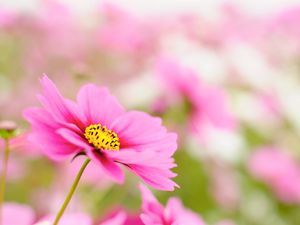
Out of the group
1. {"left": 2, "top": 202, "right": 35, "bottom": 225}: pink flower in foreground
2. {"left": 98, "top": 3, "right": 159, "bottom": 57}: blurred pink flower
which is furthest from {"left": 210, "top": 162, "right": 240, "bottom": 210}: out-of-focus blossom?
{"left": 2, "top": 202, "right": 35, "bottom": 225}: pink flower in foreground

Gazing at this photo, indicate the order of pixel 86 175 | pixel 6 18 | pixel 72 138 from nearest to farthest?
1. pixel 72 138
2. pixel 86 175
3. pixel 6 18

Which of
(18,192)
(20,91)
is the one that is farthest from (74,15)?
(18,192)

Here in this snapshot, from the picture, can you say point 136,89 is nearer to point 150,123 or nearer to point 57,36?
point 57,36

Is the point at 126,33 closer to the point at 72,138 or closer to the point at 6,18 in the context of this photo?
the point at 6,18

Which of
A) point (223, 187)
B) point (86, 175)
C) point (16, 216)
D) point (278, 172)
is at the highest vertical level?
→ point (278, 172)

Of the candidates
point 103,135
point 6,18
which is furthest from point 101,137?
point 6,18

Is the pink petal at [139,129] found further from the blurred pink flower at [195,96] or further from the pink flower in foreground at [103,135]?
the blurred pink flower at [195,96]

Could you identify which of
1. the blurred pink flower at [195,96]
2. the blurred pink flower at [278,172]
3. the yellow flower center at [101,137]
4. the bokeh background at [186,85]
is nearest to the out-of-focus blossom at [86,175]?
the bokeh background at [186,85]
